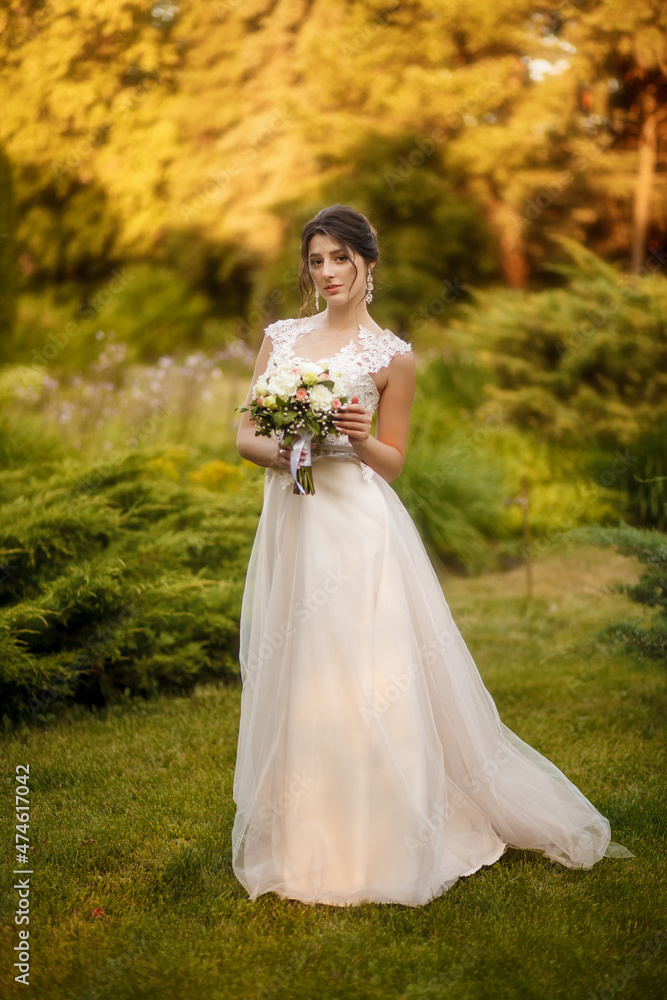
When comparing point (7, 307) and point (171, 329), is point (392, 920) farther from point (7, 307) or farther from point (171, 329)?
point (171, 329)

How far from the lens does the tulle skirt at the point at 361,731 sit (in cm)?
259

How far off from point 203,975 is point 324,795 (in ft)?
2.02

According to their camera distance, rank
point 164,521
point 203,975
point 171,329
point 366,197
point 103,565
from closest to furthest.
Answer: point 203,975, point 103,565, point 164,521, point 366,197, point 171,329

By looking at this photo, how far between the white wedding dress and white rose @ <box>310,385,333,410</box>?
313 mm

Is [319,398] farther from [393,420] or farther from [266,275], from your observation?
[266,275]

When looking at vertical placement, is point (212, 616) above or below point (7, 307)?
below

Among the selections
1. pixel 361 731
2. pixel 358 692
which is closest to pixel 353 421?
pixel 358 692

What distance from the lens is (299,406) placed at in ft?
8.16

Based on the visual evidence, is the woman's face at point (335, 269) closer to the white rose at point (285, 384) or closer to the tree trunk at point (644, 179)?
the white rose at point (285, 384)

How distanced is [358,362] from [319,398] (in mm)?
391


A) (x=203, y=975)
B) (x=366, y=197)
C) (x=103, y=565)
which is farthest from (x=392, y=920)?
(x=366, y=197)

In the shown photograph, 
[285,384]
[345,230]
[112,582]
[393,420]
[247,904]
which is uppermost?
[345,230]

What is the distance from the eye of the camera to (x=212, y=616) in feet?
15.5

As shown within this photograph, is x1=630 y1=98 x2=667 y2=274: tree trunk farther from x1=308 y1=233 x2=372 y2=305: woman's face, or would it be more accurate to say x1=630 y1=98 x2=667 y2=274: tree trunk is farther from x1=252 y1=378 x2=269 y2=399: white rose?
x1=252 y1=378 x2=269 y2=399: white rose
